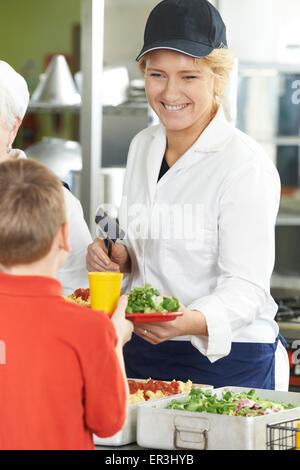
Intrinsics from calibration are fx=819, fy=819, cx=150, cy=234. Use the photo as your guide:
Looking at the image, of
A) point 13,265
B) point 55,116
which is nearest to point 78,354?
point 13,265

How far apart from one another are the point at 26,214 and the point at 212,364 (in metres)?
0.99

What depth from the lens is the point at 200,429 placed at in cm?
165

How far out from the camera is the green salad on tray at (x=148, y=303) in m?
1.79

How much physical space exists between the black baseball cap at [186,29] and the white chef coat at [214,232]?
0.78ft

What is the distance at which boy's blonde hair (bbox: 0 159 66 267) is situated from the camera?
141 cm

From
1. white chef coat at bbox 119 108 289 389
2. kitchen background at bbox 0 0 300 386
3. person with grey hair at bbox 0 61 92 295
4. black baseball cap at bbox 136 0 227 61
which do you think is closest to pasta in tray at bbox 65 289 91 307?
white chef coat at bbox 119 108 289 389

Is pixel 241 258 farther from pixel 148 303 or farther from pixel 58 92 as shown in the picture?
pixel 58 92

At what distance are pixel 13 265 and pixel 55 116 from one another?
4.42 metres

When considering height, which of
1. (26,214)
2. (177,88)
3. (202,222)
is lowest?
(202,222)

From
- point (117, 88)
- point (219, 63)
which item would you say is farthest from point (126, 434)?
point (117, 88)

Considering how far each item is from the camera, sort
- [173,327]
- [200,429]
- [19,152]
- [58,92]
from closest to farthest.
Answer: [200,429]
[173,327]
[19,152]
[58,92]

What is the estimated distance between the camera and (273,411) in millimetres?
1735
